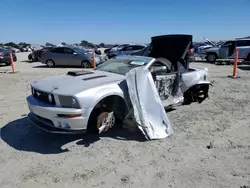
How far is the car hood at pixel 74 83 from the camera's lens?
369 cm

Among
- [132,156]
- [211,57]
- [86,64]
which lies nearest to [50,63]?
[86,64]

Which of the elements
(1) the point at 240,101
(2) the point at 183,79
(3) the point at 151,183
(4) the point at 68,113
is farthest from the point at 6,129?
(1) the point at 240,101

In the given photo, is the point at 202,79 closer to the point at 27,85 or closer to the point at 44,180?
the point at 44,180

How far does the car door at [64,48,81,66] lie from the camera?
1498cm

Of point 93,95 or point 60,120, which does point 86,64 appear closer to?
point 93,95

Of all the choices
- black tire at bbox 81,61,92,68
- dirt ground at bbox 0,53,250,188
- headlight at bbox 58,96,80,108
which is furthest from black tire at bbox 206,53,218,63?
headlight at bbox 58,96,80,108

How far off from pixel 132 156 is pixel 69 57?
1272cm

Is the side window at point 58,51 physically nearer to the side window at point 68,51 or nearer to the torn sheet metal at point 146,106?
the side window at point 68,51

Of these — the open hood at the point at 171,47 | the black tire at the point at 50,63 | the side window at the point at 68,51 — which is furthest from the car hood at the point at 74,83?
the black tire at the point at 50,63

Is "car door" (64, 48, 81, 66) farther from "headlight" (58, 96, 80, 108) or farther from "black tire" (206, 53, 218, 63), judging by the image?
"headlight" (58, 96, 80, 108)

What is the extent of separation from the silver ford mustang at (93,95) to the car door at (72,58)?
395 inches

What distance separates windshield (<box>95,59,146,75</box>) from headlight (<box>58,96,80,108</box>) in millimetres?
1468

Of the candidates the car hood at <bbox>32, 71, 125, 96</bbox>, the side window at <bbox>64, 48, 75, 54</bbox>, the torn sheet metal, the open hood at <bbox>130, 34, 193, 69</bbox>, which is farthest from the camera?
the side window at <bbox>64, 48, 75, 54</bbox>

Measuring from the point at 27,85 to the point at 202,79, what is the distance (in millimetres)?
6606
